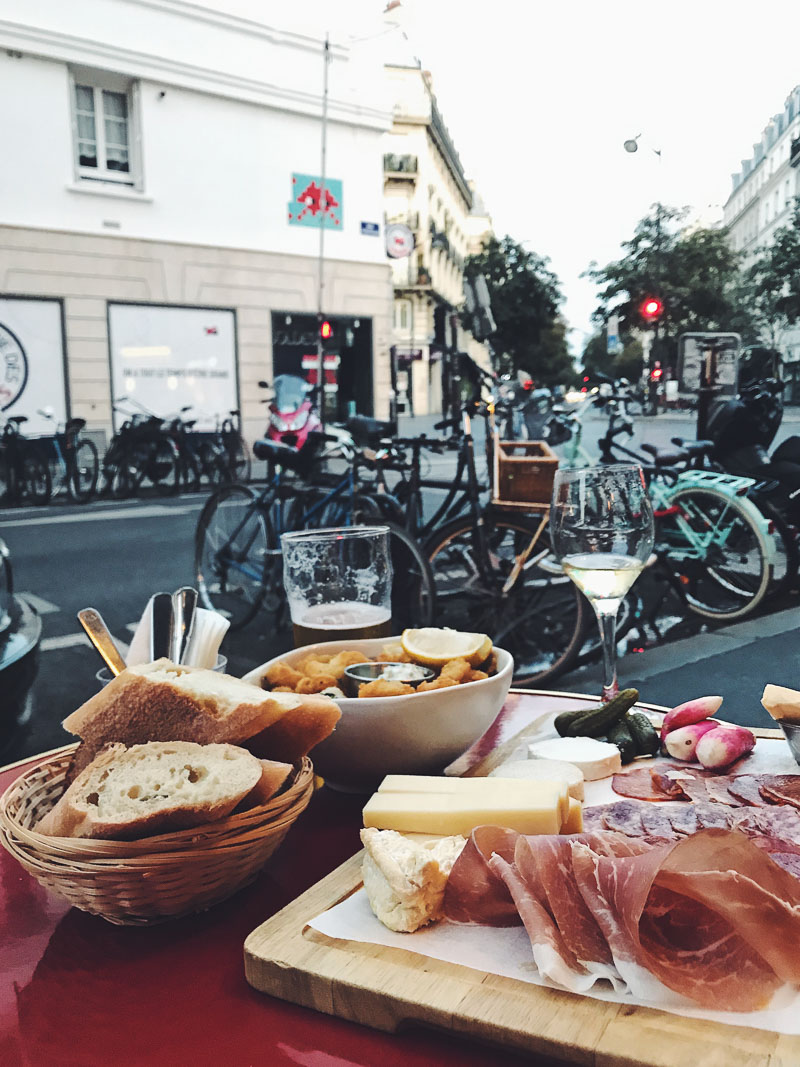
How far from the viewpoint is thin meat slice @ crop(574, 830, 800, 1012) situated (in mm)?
395

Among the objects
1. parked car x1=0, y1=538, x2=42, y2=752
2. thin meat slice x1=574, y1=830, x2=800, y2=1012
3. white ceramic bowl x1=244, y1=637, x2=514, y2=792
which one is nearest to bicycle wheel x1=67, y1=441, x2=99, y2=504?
parked car x1=0, y1=538, x2=42, y2=752

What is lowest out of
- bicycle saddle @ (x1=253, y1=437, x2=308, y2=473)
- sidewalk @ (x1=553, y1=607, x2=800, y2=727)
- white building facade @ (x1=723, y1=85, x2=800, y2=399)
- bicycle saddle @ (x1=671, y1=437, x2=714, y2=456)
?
sidewalk @ (x1=553, y1=607, x2=800, y2=727)

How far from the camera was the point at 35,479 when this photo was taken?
2.15 m

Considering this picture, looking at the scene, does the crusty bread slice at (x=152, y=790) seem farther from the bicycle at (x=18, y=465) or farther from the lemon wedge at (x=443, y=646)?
the bicycle at (x=18, y=465)

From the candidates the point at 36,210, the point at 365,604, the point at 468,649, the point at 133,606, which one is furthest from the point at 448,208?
the point at 468,649

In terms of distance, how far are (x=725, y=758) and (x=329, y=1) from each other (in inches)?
96.6

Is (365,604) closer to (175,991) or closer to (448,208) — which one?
(175,991)

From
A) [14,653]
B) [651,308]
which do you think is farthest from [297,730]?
[651,308]

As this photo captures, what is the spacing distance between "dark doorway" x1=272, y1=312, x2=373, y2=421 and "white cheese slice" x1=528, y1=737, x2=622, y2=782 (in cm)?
197

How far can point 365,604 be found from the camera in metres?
0.96

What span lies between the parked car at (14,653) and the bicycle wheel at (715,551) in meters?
1.84

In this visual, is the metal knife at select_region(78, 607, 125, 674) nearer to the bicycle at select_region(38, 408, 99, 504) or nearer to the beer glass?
the beer glass

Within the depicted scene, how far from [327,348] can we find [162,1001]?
7.38ft

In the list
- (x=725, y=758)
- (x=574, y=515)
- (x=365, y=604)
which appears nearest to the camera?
(x=725, y=758)
